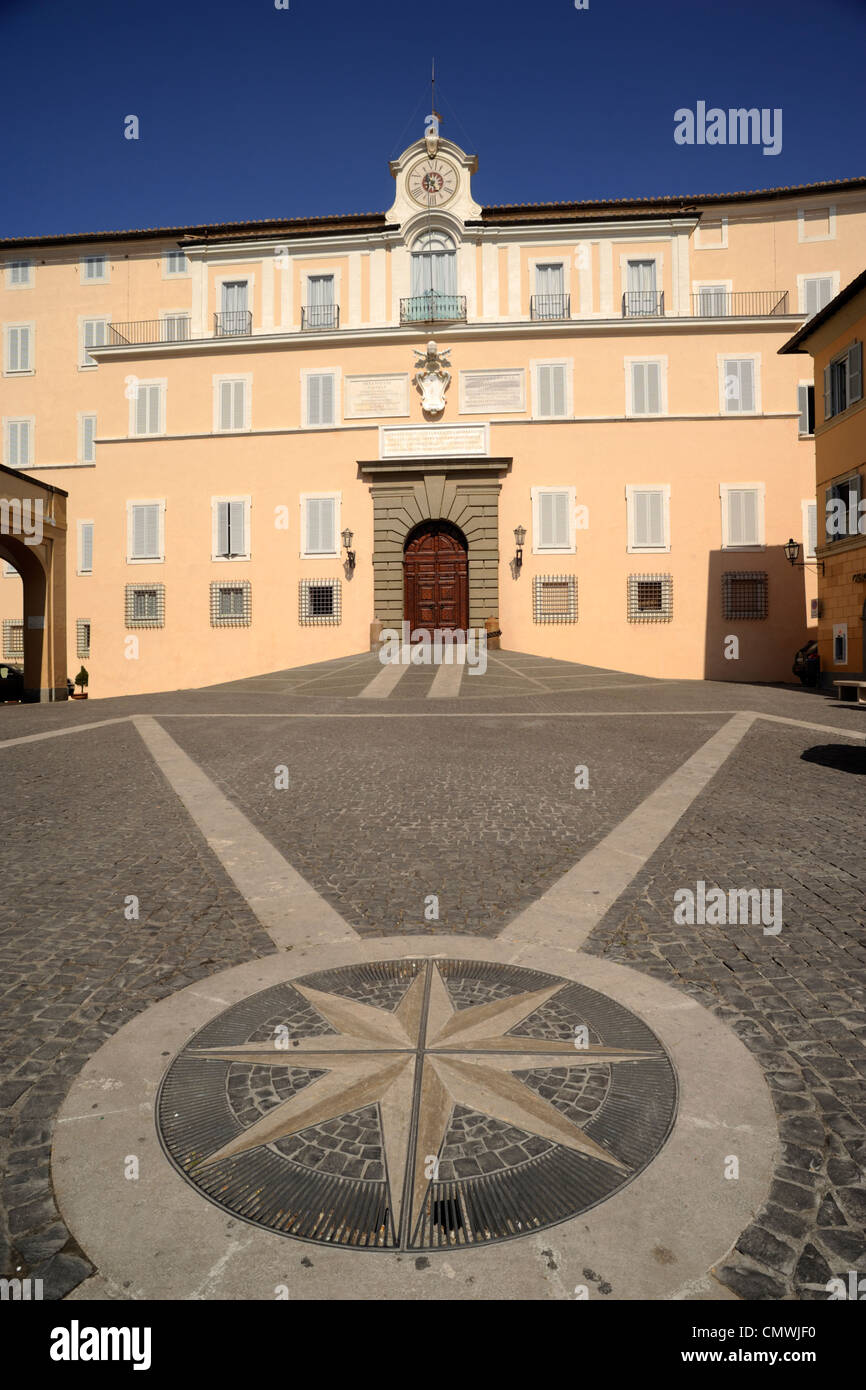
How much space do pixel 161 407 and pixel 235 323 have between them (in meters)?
3.77

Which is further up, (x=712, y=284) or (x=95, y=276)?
(x=95, y=276)

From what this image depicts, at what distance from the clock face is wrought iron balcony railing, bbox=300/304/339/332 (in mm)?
4389

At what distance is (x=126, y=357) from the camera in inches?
1008

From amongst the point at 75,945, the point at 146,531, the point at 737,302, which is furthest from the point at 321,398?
the point at 75,945

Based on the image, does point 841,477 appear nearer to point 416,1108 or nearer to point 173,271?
point 416,1108

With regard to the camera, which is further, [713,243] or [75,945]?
[713,243]

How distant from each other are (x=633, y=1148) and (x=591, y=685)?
15784 millimetres

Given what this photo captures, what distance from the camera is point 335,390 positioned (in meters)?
24.8

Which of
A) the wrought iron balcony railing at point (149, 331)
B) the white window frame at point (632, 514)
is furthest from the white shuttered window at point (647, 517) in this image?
the wrought iron balcony railing at point (149, 331)

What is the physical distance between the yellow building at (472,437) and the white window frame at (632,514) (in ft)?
0.23

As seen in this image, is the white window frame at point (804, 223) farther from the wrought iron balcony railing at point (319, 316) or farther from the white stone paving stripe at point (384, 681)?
the white stone paving stripe at point (384, 681)

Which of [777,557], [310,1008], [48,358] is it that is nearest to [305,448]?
[48,358]

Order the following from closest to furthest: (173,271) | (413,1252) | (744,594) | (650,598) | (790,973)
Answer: (413,1252)
(790,973)
(744,594)
(650,598)
(173,271)

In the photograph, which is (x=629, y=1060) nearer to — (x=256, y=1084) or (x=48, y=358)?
(x=256, y=1084)
